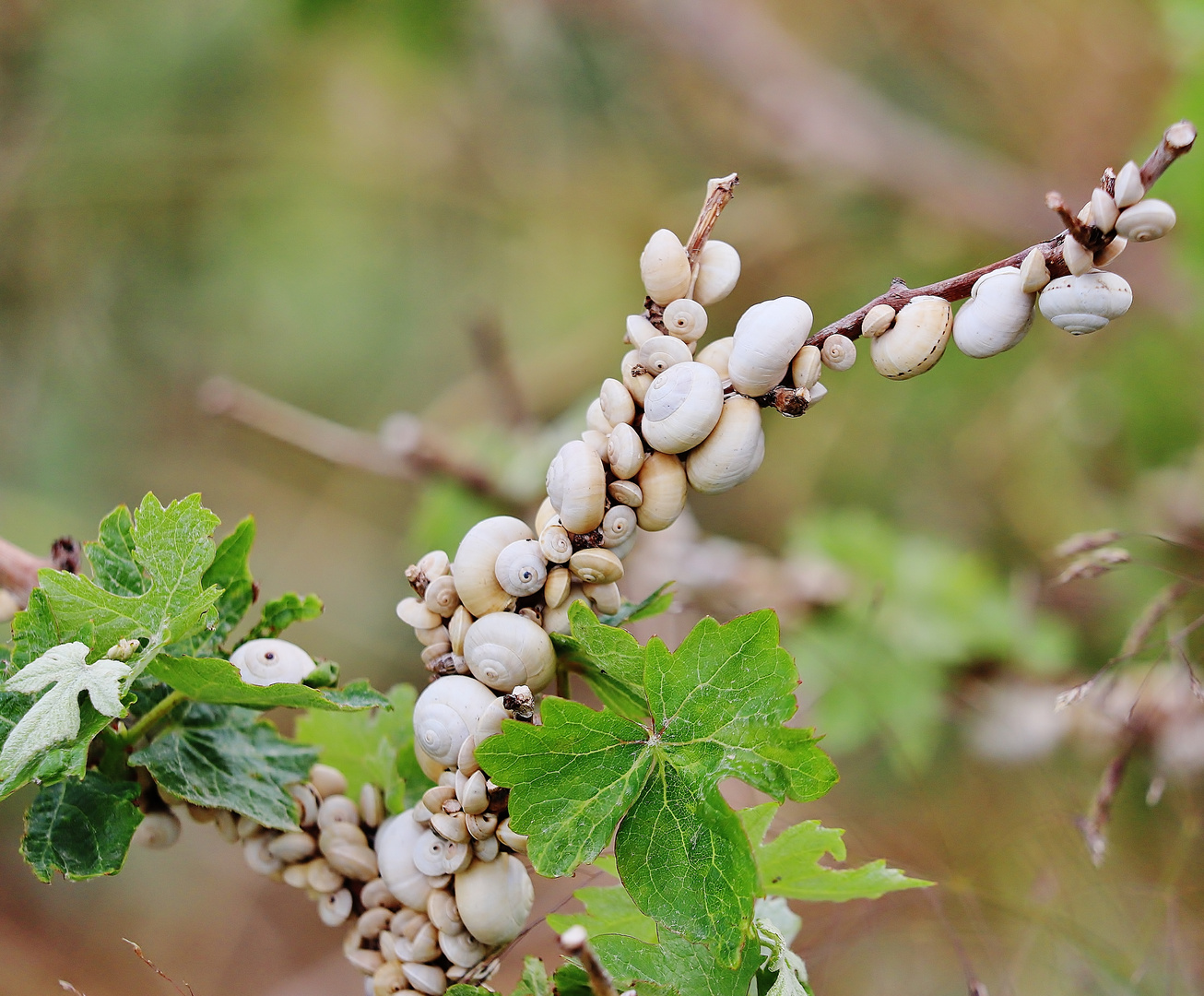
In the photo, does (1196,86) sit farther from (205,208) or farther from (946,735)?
(205,208)

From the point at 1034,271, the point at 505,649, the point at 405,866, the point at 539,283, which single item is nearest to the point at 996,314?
the point at 1034,271

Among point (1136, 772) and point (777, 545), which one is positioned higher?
point (777, 545)

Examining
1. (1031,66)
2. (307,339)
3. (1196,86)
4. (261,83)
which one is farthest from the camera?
(307,339)

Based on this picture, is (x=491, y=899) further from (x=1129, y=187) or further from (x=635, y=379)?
(x=1129, y=187)

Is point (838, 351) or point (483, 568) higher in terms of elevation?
point (838, 351)

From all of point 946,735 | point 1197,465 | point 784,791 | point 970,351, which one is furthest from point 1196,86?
point 784,791

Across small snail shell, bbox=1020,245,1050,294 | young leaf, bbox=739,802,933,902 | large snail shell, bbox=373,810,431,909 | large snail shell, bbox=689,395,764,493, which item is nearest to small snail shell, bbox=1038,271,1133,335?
small snail shell, bbox=1020,245,1050,294

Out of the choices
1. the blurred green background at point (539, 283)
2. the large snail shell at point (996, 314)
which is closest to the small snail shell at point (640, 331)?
the large snail shell at point (996, 314)
